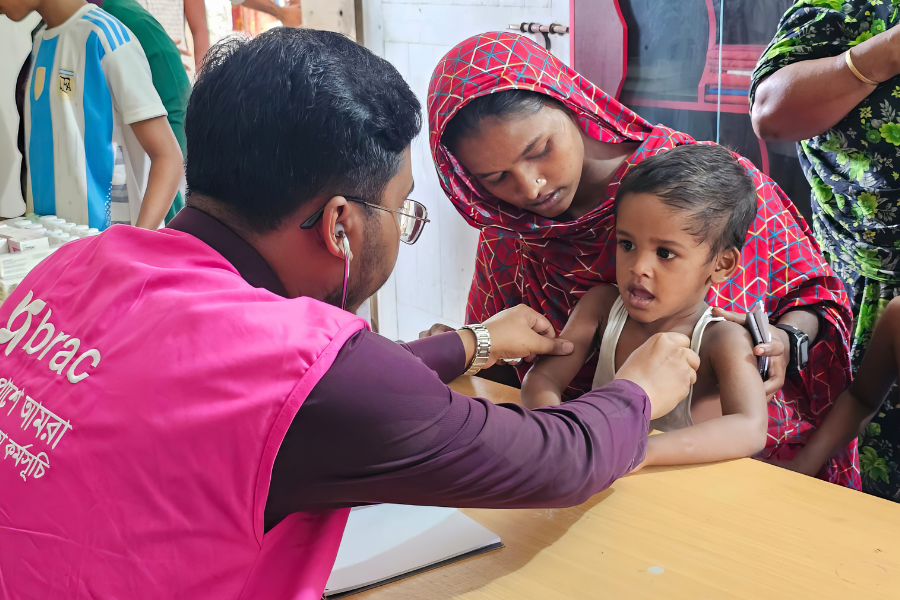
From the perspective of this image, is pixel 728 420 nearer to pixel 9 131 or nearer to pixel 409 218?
pixel 409 218

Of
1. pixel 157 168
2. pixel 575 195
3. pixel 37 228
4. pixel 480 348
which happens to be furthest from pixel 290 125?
pixel 157 168

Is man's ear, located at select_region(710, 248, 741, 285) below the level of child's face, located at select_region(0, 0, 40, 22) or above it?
below

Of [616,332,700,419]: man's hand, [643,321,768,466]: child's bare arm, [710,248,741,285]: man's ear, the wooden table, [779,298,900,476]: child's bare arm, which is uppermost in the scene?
[710,248,741,285]: man's ear

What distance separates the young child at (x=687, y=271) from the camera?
4.42 feet

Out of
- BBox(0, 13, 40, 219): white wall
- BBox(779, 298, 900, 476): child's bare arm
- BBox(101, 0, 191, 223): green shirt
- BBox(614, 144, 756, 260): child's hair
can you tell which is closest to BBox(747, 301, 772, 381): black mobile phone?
BBox(614, 144, 756, 260): child's hair

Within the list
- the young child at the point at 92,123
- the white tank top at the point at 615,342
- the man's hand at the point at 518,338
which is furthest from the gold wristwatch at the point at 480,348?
the young child at the point at 92,123

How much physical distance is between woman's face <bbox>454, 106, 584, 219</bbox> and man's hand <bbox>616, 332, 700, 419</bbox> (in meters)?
0.50

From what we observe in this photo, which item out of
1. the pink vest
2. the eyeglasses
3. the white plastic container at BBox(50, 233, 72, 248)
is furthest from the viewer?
the white plastic container at BBox(50, 233, 72, 248)

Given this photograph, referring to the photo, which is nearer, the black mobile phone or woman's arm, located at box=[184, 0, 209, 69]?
the black mobile phone

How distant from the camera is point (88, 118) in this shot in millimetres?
2670

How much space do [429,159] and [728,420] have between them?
2970 millimetres

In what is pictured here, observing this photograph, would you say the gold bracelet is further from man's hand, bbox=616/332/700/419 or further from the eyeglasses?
the eyeglasses

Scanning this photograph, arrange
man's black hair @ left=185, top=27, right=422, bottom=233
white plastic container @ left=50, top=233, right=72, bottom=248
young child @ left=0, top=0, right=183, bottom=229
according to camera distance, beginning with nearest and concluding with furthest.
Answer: man's black hair @ left=185, top=27, right=422, bottom=233 → white plastic container @ left=50, top=233, right=72, bottom=248 → young child @ left=0, top=0, right=183, bottom=229

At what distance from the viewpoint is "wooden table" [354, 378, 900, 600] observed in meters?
0.88
